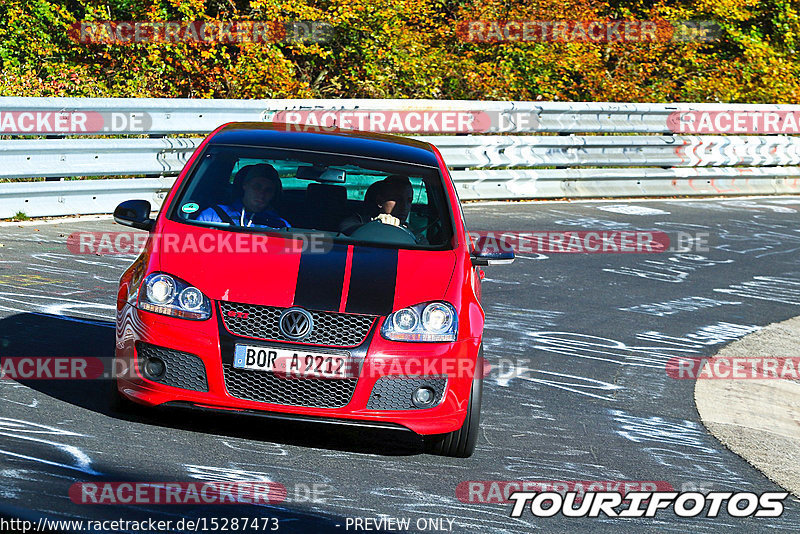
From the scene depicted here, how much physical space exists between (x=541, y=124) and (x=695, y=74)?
33.4 ft

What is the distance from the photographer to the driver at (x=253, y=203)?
6477 millimetres

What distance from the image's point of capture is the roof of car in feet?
22.8

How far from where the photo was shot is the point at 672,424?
283 inches

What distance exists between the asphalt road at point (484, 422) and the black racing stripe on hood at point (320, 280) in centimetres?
73

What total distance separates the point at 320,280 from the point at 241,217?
94cm

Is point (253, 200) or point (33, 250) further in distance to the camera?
point (33, 250)

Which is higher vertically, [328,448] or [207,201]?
[207,201]

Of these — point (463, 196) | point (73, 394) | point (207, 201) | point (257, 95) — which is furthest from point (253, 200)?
point (257, 95)

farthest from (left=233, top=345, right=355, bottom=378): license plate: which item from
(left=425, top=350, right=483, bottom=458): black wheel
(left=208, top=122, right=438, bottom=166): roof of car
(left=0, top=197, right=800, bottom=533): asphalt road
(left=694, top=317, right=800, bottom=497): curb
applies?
(left=694, top=317, right=800, bottom=497): curb

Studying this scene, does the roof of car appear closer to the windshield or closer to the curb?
the windshield

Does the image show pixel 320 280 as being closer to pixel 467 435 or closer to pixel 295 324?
pixel 295 324

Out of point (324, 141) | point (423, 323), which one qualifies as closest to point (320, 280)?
point (423, 323)

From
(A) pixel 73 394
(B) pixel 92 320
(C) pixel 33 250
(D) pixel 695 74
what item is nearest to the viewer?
(A) pixel 73 394

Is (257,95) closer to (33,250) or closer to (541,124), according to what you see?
(541,124)
